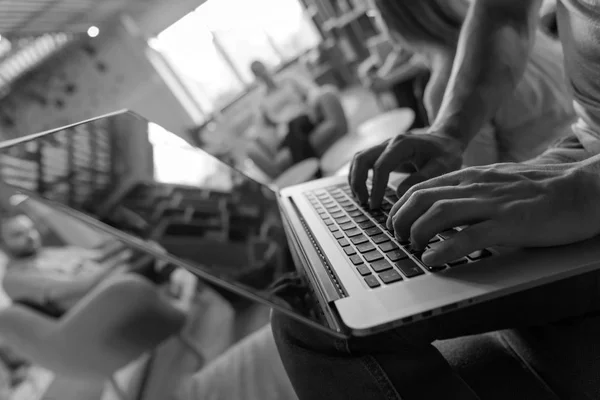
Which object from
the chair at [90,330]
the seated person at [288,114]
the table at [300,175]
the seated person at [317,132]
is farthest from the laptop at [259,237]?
the seated person at [288,114]

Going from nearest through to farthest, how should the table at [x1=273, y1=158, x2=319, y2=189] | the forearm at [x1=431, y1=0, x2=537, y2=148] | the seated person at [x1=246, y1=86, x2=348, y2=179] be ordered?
the forearm at [x1=431, y1=0, x2=537, y2=148], the table at [x1=273, y1=158, x2=319, y2=189], the seated person at [x1=246, y1=86, x2=348, y2=179]

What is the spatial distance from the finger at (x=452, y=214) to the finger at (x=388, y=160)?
0.21m

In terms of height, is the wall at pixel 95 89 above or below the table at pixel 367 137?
above

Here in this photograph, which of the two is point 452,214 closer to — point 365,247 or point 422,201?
point 422,201

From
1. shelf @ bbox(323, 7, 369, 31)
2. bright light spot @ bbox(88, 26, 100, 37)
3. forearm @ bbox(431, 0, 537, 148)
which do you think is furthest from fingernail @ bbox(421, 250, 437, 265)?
bright light spot @ bbox(88, 26, 100, 37)

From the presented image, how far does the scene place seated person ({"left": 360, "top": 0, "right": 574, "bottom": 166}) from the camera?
914 mm

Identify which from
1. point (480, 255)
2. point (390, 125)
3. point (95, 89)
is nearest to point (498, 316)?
point (480, 255)

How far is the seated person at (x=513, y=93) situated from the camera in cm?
91

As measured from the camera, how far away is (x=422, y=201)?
1.31 feet

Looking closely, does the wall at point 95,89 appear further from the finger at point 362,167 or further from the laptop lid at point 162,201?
the finger at point 362,167

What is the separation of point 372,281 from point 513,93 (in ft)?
2.23

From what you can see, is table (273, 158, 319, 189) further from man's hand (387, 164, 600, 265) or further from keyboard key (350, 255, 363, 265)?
man's hand (387, 164, 600, 265)

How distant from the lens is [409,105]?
2543 millimetres

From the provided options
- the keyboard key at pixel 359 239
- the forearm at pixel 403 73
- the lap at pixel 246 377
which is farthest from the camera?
the forearm at pixel 403 73
